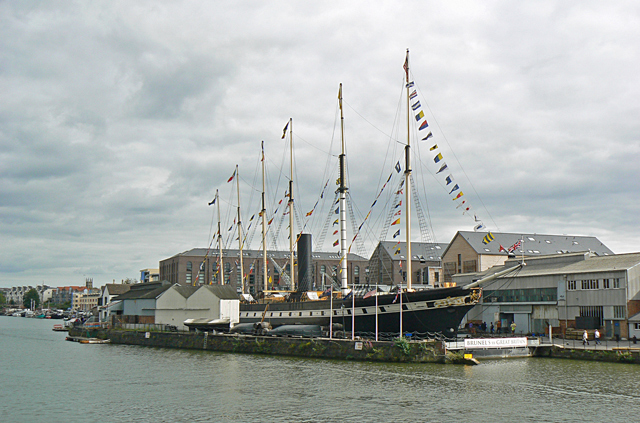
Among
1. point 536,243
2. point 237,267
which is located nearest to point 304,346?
point 536,243

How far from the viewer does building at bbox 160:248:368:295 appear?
133m

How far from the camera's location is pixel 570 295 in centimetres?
5497

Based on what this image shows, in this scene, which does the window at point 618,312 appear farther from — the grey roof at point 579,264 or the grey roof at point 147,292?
the grey roof at point 147,292


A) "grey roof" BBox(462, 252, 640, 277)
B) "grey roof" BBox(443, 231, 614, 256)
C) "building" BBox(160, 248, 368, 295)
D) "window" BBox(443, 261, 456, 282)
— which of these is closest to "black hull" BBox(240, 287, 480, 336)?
"grey roof" BBox(462, 252, 640, 277)

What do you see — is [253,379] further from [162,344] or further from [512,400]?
[162,344]

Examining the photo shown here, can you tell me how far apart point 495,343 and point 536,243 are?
52.0m

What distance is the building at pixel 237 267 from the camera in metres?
133

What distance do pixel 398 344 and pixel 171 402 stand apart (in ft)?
59.6

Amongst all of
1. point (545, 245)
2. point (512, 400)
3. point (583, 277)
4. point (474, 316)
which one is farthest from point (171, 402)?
point (545, 245)

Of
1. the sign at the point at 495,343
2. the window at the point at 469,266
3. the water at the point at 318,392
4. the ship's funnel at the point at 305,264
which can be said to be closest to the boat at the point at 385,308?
the ship's funnel at the point at 305,264

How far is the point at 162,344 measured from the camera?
61.5 meters

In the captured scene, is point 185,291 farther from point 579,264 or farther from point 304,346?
point 579,264

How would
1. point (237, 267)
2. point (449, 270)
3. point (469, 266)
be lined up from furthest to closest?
point (237, 267) < point (449, 270) < point (469, 266)

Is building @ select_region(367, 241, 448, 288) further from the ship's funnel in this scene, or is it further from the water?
the water
